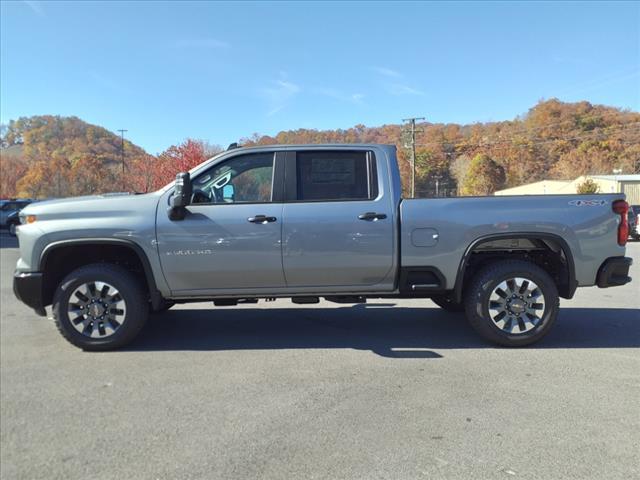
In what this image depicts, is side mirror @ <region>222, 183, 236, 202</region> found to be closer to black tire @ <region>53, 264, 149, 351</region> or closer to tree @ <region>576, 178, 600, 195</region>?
black tire @ <region>53, 264, 149, 351</region>

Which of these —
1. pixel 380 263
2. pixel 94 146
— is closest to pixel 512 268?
pixel 380 263

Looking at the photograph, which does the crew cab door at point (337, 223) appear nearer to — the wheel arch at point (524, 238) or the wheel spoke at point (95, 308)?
the wheel arch at point (524, 238)

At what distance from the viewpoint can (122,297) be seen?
483cm

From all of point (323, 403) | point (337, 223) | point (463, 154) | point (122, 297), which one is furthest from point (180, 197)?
point (463, 154)

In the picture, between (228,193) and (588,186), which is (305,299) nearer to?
(228,193)

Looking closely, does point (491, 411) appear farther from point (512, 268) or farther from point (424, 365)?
point (512, 268)

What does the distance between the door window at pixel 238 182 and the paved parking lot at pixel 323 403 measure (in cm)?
156

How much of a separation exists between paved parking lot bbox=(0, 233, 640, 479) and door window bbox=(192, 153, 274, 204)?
1564 mm

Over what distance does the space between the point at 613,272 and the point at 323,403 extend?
335cm

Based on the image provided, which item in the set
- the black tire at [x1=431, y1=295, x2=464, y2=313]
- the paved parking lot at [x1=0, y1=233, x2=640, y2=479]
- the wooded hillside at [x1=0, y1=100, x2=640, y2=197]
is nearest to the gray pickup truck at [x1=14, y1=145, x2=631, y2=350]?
the paved parking lot at [x1=0, y1=233, x2=640, y2=479]

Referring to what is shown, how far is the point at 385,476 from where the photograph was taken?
8.85ft

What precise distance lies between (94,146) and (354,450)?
81281 mm

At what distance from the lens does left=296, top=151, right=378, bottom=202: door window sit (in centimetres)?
496

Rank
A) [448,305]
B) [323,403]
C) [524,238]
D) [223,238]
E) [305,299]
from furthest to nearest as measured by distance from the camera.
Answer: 1. [448,305]
2. [305,299]
3. [524,238]
4. [223,238]
5. [323,403]
